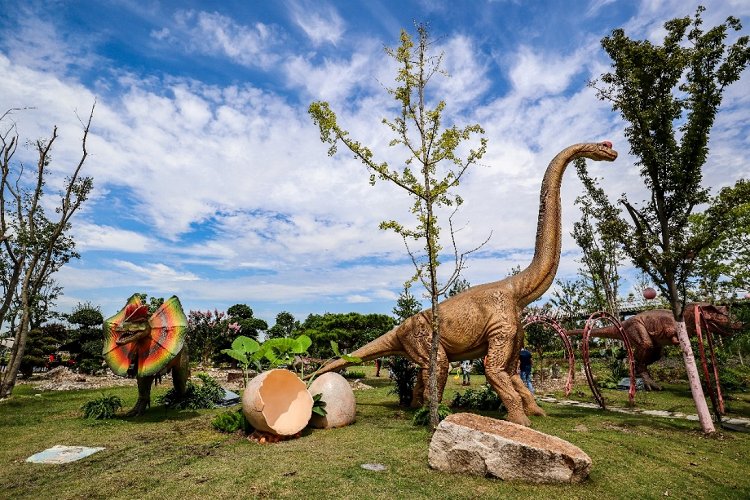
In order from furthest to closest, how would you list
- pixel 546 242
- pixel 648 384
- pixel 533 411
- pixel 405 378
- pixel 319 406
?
pixel 648 384 → pixel 405 378 → pixel 533 411 → pixel 546 242 → pixel 319 406

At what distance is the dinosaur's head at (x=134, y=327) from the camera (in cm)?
835

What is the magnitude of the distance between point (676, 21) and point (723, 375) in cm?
922

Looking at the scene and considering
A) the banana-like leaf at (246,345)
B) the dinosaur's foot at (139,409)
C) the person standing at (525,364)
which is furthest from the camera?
the person standing at (525,364)

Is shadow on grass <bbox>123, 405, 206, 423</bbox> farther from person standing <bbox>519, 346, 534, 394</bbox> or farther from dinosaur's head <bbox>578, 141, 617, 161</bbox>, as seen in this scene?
dinosaur's head <bbox>578, 141, 617, 161</bbox>

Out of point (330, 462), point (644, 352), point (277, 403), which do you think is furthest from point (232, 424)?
point (644, 352)

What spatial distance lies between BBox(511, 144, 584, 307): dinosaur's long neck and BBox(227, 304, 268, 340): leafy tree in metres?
20.5

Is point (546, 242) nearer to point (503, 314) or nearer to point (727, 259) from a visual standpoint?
point (503, 314)

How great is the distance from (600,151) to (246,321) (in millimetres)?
22644

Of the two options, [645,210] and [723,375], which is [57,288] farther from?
[723,375]

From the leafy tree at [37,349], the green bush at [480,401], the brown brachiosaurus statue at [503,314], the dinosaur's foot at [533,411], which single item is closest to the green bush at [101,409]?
the brown brachiosaurus statue at [503,314]

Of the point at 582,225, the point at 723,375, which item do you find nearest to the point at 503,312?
the point at 723,375

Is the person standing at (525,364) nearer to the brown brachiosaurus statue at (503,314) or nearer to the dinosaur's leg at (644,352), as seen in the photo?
the brown brachiosaurus statue at (503,314)

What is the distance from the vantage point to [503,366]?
779cm

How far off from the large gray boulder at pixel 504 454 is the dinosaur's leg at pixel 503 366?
2.52 meters
